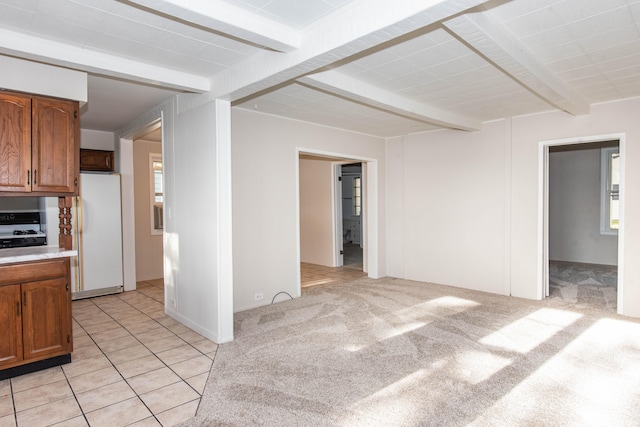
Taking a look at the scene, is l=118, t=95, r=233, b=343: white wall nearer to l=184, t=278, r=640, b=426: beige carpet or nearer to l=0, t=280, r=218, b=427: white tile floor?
l=0, t=280, r=218, b=427: white tile floor

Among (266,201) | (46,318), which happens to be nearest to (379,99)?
(266,201)

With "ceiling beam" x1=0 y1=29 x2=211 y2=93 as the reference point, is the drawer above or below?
below

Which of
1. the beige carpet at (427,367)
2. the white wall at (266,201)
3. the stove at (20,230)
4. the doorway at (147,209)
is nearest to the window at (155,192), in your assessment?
the doorway at (147,209)

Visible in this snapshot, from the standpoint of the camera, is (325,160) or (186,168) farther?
(325,160)

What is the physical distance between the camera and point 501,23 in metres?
2.52

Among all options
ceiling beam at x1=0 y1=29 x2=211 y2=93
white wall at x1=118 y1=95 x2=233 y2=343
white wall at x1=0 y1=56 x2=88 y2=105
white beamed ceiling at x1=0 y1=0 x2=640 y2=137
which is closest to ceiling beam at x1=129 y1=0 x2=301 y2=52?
white beamed ceiling at x1=0 y1=0 x2=640 y2=137

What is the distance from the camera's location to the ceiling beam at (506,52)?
2.31 metres

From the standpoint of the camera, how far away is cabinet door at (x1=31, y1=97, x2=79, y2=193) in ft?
9.95

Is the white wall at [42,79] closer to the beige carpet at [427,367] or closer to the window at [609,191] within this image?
the beige carpet at [427,367]

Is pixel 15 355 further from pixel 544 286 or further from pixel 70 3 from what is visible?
pixel 544 286

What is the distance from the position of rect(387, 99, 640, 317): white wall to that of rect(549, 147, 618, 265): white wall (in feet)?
11.3

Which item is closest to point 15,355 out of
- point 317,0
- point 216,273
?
point 216,273

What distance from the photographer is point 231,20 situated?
2.27 metres

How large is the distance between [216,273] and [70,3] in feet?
7.59
